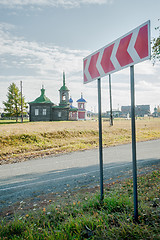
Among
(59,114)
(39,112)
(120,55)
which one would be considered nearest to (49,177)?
(120,55)

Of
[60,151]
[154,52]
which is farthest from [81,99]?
[154,52]

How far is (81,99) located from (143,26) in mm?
54843

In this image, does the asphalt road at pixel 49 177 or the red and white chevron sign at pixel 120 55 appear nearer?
the red and white chevron sign at pixel 120 55

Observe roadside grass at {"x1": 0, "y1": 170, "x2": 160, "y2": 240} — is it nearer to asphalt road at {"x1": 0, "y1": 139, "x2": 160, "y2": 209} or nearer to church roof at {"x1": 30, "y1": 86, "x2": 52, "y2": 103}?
asphalt road at {"x1": 0, "y1": 139, "x2": 160, "y2": 209}

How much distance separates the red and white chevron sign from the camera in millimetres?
2845

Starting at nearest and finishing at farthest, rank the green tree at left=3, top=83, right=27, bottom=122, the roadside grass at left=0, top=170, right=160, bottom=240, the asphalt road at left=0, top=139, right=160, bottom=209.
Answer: the roadside grass at left=0, top=170, right=160, bottom=240
the asphalt road at left=0, top=139, right=160, bottom=209
the green tree at left=3, top=83, right=27, bottom=122

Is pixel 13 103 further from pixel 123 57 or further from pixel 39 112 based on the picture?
pixel 123 57

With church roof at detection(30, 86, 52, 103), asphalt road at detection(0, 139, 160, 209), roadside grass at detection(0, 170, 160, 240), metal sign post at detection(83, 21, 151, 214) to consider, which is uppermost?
church roof at detection(30, 86, 52, 103)

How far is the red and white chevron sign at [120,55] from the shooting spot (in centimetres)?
284

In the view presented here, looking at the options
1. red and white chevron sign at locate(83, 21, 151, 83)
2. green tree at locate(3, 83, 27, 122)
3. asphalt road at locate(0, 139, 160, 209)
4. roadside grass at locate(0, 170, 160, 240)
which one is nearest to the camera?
roadside grass at locate(0, 170, 160, 240)

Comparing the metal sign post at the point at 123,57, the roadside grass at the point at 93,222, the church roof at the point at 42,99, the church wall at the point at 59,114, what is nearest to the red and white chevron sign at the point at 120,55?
the metal sign post at the point at 123,57

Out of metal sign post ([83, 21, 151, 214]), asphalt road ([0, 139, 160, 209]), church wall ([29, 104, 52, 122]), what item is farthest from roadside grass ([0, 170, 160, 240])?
church wall ([29, 104, 52, 122])

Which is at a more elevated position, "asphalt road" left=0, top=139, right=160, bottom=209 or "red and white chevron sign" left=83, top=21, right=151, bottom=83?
"red and white chevron sign" left=83, top=21, right=151, bottom=83

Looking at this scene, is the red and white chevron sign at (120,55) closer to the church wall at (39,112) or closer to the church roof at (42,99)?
the church wall at (39,112)
